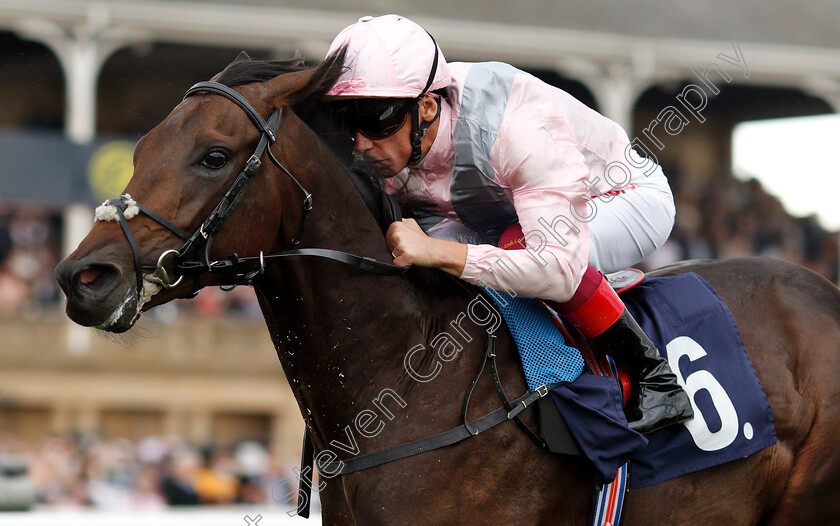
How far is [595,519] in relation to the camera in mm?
2566

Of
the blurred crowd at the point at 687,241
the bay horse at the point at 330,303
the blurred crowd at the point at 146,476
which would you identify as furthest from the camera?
the blurred crowd at the point at 687,241

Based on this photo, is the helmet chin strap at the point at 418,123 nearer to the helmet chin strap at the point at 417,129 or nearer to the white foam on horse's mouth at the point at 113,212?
the helmet chin strap at the point at 417,129

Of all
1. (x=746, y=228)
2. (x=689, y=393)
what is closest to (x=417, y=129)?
(x=689, y=393)

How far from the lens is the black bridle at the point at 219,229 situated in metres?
2.19

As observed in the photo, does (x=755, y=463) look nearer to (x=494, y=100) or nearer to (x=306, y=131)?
(x=494, y=100)

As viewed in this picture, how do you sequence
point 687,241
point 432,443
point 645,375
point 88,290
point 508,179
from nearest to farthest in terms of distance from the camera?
point 88,290 < point 432,443 < point 508,179 < point 645,375 < point 687,241

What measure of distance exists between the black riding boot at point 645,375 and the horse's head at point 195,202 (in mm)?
900

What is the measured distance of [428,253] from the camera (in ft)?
8.21

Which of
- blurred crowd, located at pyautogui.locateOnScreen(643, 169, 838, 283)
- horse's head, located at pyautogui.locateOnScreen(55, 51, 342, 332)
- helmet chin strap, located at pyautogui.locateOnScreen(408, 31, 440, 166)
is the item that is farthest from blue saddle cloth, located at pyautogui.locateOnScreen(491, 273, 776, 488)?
blurred crowd, located at pyautogui.locateOnScreen(643, 169, 838, 283)

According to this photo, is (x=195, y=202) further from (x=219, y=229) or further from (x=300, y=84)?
(x=300, y=84)

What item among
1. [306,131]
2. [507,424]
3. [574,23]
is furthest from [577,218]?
[574,23]

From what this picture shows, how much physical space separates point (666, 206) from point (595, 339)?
0.49 meters

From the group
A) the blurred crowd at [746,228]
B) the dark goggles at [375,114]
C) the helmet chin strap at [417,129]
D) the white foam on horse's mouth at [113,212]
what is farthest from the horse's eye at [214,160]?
the blurred crowd at [746,228]

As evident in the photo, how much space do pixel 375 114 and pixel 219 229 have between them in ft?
1.76
